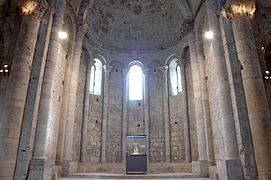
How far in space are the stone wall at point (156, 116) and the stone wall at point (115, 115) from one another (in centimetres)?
273

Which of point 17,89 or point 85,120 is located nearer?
point 17,89

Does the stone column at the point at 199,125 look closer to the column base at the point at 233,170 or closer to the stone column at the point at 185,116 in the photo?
the stone column at the point at 185,116

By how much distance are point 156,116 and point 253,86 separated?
10845 millimetres

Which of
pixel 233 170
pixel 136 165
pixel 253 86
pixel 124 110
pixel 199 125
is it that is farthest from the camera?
pixel 124 110

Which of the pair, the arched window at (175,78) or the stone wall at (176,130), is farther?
the arched window at (175,78)

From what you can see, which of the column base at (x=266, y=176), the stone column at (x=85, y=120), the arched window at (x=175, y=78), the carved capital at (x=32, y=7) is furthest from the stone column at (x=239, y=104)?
the stone column at (x=85, y=120)

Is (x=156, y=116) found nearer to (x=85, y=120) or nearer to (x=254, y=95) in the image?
(x=85, y=120)

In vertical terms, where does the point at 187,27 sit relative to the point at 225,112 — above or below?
above

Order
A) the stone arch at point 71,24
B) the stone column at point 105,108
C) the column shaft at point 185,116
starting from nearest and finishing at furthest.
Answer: the stone arch at point 71,24, the column shaft at point 185,116, the stone column at point 105,108

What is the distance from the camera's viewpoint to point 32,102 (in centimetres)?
991

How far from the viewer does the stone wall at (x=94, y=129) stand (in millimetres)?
17688

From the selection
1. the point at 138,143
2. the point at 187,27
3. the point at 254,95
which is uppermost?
the point at 187,27

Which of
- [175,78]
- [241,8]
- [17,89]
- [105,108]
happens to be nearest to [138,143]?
[105,108]

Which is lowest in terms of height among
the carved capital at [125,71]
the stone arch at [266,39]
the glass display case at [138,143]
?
the glass display case at [138,143]
